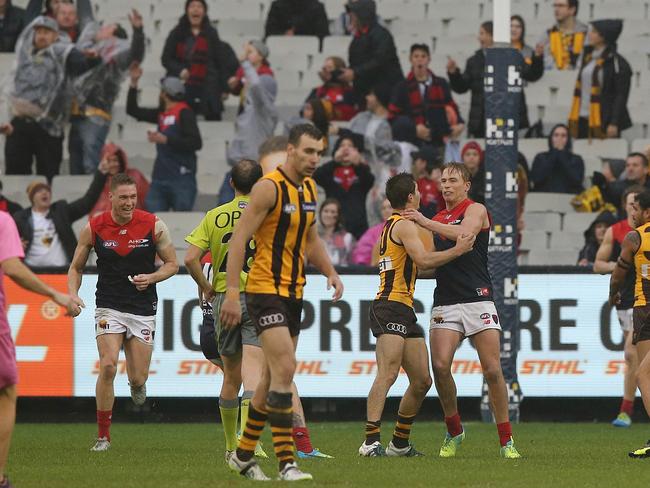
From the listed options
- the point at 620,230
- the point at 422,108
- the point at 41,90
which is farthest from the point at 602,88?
the point at 41,90

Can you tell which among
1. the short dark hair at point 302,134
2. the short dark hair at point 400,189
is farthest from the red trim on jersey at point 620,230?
the short dark hair at point 302,134

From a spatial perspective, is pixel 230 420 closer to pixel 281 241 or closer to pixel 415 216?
pixel 415 216

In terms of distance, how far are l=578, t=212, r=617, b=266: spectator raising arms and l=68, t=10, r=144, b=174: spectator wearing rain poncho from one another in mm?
7042

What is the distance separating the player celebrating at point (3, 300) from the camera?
8.79 m

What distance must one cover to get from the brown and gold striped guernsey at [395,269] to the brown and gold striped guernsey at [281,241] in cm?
208

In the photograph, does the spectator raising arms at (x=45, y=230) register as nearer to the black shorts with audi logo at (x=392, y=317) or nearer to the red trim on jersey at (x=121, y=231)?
the red trim on jersey at (x=121, y=231)

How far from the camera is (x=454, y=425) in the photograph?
1212 centimetres

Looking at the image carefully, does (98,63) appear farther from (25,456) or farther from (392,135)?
(25,456)

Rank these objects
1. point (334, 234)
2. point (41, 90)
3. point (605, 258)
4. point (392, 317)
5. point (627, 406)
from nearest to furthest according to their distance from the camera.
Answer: point (392, 317)
point (605, 258)
point (627, 406)
point (334, 234)
point (41, 90)

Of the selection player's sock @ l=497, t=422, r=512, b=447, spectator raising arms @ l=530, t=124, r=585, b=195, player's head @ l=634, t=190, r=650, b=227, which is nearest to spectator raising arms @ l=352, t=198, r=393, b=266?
spectator raising arms @ l=530, t=124, r=585, b=195

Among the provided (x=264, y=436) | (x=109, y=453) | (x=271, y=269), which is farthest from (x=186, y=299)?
(x=271, y=269)

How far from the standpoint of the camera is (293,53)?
2414 centimetres

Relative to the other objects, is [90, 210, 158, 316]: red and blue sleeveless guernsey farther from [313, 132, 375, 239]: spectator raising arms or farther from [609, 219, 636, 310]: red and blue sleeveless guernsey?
[313, 132, 375, 239]: spectator raising arms

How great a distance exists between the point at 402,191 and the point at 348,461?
7.08 feet
